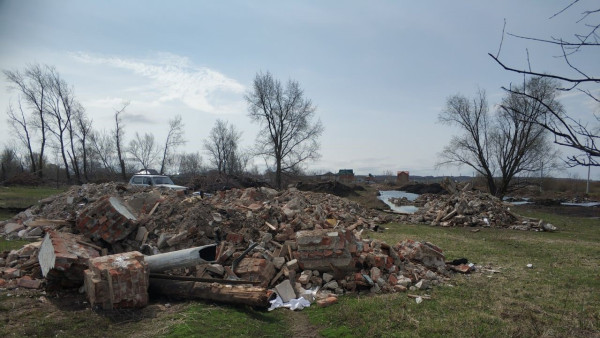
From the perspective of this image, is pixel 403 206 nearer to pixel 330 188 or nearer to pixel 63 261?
pixel 330 188

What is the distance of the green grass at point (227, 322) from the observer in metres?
4.42

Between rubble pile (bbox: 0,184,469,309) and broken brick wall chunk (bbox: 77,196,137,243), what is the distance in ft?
0.06

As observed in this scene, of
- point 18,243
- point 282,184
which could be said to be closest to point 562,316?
point 18,243

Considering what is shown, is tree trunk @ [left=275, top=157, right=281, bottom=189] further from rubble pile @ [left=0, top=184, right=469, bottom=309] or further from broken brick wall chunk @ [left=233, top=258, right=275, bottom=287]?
broken brick wall chunk @ [left=233, top=258, right=275, bottom=287]

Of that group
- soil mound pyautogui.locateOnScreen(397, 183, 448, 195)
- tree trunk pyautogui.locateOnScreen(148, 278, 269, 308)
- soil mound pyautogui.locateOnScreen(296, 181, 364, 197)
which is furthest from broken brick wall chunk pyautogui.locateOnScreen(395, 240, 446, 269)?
soil mound pyautogui.locateOnScreen(397, 183, 448, 195)

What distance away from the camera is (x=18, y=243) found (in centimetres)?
959

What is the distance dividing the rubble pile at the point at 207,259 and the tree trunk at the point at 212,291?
1 centimetres

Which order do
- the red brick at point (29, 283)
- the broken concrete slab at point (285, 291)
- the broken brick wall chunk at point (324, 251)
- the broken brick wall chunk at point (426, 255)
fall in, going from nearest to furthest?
the red brick at point (29, 283) → the broken concrete slab at point (285, 291) → the broken brick wall chunk at point (324, 251) → the broken brick wall chunk at point (426, 255)

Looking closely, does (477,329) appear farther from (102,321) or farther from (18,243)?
(18,243)

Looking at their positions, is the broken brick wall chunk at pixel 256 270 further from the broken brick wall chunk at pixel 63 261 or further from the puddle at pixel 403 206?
the puddle at pixel 403 206

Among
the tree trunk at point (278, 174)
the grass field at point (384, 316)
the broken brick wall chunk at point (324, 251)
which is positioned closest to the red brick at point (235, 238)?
the broken brick wall chunk at point (324, 251)

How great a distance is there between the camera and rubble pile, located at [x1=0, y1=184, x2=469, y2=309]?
5273 mm

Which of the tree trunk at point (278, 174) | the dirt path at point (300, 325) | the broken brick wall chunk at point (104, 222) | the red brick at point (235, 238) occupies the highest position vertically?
the tree trunk at point (278, 174)

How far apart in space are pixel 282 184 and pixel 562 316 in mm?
34146
